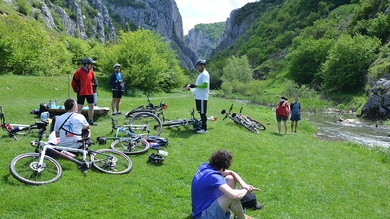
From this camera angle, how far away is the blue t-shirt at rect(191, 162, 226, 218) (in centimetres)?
518

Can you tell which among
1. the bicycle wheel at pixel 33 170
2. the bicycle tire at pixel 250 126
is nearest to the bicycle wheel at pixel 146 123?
the bicycle wheel at pixel 33 170

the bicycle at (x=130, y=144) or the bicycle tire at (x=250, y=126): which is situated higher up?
the bicycle at (x=130, y=144)

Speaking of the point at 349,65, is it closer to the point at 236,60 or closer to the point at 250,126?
the point at 236,60

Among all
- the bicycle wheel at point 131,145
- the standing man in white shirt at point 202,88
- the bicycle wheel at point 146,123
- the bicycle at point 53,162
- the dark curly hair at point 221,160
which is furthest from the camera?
the standing man in white shirt at point 202,88

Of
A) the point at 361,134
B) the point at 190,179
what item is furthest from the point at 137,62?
the point at 190,179

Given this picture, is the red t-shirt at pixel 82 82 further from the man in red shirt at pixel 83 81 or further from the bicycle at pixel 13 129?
the bicycle at pixel 13 129

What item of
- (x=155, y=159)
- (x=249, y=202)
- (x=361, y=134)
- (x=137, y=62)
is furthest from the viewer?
(x=137, y=62)

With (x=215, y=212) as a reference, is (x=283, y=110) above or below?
above

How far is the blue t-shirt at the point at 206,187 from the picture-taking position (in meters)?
5.18

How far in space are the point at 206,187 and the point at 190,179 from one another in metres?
3.10

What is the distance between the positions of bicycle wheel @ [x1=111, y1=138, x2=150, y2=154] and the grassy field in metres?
0.31

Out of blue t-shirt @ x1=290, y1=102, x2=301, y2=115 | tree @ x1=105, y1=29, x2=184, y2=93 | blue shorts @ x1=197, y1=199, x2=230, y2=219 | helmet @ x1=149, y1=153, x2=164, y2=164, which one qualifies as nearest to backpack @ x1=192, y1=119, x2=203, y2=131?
helmet @ x1=149, y1=153, x2=164, y2=164

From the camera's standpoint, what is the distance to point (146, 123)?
11.8 meters

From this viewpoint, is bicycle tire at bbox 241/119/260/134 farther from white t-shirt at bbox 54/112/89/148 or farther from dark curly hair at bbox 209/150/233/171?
dark curly hair at bbox 209/150/233/171
